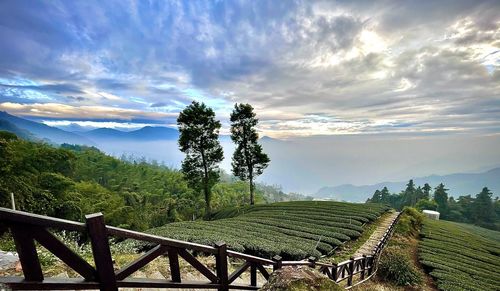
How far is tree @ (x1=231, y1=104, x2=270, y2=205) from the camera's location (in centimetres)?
3372

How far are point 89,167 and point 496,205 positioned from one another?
114 m

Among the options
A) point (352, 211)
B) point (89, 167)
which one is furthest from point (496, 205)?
point (89, 167)

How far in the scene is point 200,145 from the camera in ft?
95.2

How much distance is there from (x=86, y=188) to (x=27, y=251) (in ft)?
132

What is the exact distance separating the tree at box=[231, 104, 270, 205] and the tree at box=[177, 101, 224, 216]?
4.89 metres

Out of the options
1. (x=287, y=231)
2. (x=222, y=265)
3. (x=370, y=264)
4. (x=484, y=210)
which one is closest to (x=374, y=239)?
(x=287, y=231)

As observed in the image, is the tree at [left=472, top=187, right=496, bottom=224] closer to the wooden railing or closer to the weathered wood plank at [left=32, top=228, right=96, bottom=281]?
the wooden railing

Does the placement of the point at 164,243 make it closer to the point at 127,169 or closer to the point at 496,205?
the point at 127,169

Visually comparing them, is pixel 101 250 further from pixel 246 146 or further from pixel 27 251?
pixel 246 146

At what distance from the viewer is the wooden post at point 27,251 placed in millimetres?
2447

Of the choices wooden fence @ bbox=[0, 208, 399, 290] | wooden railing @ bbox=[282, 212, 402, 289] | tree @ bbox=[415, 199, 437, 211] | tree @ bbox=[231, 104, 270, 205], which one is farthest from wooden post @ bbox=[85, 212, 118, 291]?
tree @ bbox=[415, 199, 437, 211]

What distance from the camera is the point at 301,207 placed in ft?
100

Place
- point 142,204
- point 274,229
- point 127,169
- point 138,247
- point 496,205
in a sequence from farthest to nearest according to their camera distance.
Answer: point 496,205 < point 127,169 < point 142,204 < point 274,229 < point 138,247

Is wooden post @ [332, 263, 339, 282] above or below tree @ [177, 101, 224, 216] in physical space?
below
